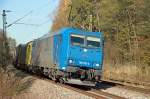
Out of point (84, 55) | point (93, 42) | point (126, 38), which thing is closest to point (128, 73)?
point (126, 38)

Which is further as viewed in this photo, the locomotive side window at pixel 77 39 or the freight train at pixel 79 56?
the locomotive side window at pixel 77 39

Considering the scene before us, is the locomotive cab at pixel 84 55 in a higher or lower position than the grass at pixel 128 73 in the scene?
higher

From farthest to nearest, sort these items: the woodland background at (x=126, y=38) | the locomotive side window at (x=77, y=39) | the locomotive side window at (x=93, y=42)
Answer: the woodland background at (x=126, y=38) < the locomotive side window at (x=93, y=42) < the locomotive side window at (x=77, y=39)

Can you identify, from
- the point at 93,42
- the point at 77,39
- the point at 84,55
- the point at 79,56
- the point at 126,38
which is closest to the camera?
the point at 79,56

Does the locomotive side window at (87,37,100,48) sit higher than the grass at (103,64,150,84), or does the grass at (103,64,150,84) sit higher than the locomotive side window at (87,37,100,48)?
the locomotive side window at (87,37,100,48)

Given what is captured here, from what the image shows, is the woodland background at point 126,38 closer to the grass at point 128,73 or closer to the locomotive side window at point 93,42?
the grass at point 128,73

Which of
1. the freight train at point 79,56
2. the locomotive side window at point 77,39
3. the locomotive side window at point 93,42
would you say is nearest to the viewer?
the freight train at point 79,56

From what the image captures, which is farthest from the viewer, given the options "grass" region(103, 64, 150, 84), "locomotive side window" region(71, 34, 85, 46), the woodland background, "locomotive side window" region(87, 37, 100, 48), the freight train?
the woodland background

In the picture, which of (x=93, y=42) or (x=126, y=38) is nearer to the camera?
(x=93, y=42)

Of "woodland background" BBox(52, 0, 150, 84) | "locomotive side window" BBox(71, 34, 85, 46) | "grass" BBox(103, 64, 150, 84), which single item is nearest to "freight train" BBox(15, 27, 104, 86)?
"locomotive side window" BBox(71, 34, 85, 46)

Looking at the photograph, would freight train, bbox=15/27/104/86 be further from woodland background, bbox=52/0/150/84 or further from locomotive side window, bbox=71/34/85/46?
woodland background, bbox=52/0/150/84

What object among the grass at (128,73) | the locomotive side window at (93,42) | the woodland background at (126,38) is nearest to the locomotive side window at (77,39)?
the locomotive side window at (93,42)

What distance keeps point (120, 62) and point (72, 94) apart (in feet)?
67.2

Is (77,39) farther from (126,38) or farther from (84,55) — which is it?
(126,38)
